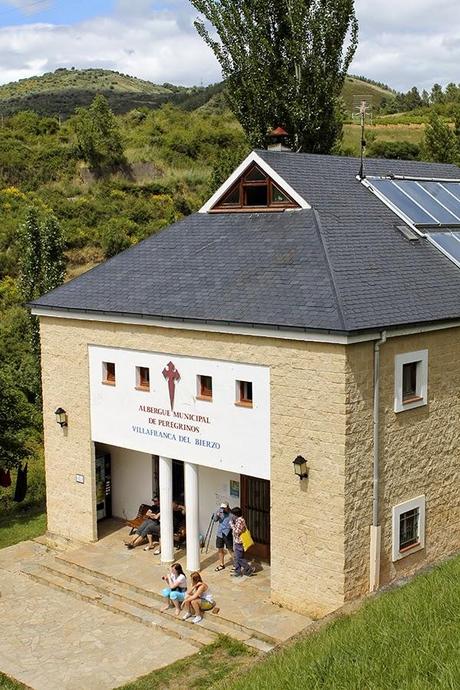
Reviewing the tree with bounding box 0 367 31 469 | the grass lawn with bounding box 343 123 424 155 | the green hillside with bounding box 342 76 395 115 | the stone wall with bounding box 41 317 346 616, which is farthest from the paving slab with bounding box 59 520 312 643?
the green hillside with bounding box 342 76 395 115

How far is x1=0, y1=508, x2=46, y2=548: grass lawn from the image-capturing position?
64.8 ft

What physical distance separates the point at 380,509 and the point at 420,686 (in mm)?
6022

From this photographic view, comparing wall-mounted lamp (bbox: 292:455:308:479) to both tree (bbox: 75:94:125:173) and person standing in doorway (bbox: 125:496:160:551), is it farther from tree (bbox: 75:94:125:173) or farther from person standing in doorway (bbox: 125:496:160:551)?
tree (bbox: 75:94:125:173)

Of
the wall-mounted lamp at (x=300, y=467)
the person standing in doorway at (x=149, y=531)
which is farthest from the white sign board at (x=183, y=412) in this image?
the person standing in doorway at (x=149, y=531)

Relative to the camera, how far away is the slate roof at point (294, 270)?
1401 cm

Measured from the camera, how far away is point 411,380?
14.7 m

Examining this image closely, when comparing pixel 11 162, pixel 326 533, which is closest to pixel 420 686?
pixel 326 533

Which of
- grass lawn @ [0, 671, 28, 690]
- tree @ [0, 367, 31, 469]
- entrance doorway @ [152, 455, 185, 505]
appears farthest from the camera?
tree @ [0, 367, 31, 469]

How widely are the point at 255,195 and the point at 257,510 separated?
22.2ft

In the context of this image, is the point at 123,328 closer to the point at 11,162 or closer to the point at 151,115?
the point at 11,162

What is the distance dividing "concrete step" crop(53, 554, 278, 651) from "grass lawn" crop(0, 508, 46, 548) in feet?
8.35

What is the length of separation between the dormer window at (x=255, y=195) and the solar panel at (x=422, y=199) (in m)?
2.83

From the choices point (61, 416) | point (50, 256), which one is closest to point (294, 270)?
point (61, 416)

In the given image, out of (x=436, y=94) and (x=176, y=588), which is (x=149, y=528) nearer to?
(x=176, y=588)
